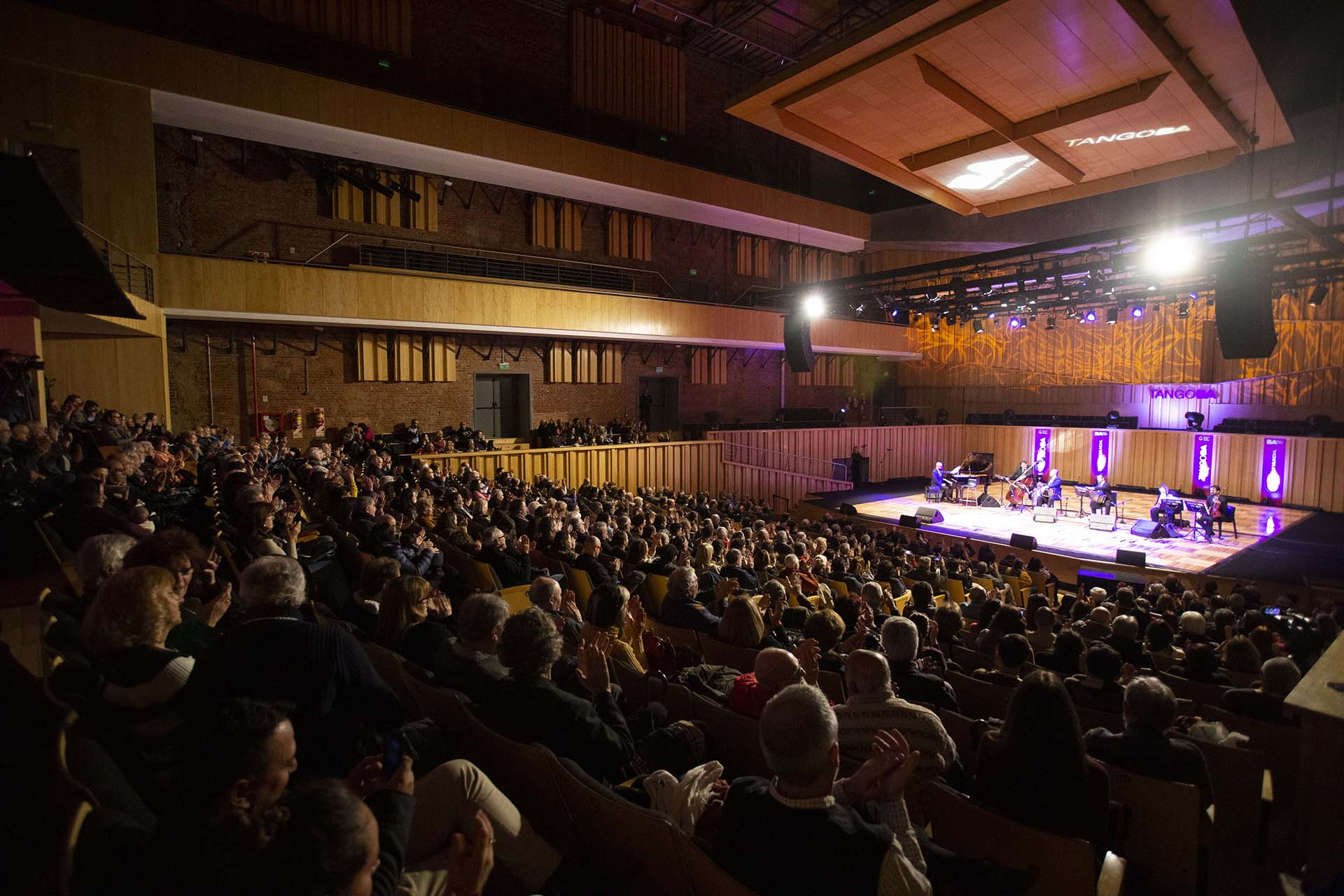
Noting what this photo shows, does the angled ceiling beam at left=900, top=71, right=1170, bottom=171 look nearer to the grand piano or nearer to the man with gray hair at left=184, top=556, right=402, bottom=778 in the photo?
the man with gray hair at left=184, top=556, right=402, bottom=778

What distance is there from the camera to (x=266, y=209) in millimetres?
12461

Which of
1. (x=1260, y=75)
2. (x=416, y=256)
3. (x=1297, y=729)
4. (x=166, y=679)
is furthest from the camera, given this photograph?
(x=416, y=256)

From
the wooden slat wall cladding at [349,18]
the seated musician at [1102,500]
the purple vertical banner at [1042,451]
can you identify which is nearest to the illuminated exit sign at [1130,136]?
the seated musician at [1102,500]

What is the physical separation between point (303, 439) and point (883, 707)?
1327 cm

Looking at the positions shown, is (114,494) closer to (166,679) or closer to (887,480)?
(166,679)

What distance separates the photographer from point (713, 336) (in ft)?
54.8

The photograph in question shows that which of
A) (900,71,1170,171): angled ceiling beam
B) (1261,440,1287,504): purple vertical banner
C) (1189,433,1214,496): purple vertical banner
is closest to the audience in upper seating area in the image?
(900,71,1170,171): angled ceiling beam

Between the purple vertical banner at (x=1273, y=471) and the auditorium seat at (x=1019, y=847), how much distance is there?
18259 millimetres

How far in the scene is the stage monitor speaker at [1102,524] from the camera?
13.3m

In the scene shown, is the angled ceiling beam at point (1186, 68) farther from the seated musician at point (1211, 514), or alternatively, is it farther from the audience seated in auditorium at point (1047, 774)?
the seated musician at point (1211, 514)

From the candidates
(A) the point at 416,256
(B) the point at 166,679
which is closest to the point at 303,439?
(A) the point at 416,256

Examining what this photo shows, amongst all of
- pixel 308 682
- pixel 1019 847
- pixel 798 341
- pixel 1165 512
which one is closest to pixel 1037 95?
pixel 798 341

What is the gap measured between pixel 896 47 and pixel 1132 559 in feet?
27.5

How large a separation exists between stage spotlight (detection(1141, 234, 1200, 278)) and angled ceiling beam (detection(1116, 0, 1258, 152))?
3.46 feet
